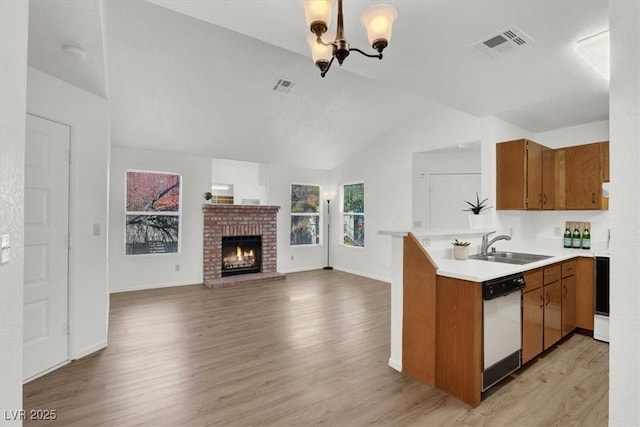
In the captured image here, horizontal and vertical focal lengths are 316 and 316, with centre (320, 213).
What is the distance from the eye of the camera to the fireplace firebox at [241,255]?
6328mm

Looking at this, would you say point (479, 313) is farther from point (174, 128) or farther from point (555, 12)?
point (174, 128)

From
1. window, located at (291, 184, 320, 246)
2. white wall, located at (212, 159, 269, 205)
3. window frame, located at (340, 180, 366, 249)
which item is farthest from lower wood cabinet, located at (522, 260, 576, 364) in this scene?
white wall, located at (212, 159, 269, 205)

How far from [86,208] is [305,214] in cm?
477

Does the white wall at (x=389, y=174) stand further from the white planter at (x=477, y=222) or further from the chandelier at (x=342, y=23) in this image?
the chandelier at (x=342, y=23)

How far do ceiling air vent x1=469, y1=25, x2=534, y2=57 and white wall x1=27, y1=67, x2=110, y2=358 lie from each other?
11.3 ft

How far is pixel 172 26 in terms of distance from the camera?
10.7 feet

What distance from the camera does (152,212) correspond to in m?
5.61

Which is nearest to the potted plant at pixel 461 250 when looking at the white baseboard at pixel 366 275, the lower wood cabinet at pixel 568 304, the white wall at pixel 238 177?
the lower wood cabinet at pixel 568 304

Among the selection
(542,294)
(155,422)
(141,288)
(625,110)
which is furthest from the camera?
(141,288)

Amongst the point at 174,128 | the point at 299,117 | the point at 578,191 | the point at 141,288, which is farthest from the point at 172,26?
the point at 578,191

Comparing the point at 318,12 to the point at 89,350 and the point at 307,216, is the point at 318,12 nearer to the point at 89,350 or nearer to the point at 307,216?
the point at 89,350

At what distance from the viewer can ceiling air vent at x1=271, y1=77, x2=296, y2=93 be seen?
432 cm

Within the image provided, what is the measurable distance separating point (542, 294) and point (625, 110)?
2366mm

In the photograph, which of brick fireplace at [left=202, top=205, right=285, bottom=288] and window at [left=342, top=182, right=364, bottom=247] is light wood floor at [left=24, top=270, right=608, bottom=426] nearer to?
brick fireplace at [left=202, top=205, right=285, bottom=288]
